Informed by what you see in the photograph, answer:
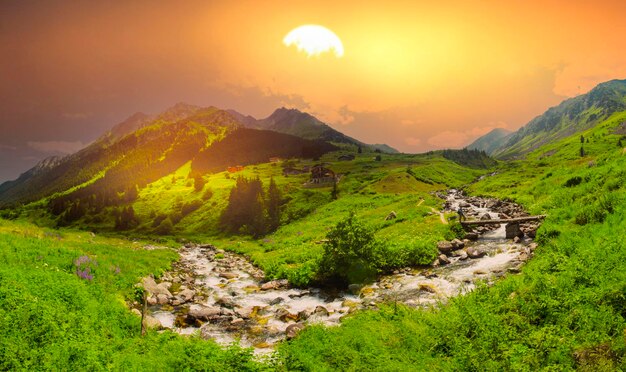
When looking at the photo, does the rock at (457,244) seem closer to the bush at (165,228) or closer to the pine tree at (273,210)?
the pine tree at (273,210)

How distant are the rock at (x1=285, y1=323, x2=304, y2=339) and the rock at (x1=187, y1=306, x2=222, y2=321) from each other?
6324 millimetres

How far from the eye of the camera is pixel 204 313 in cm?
2216

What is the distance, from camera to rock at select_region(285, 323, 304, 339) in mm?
17225

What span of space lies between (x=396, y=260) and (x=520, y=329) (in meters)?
15.3

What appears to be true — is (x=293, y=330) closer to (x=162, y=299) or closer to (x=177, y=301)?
(x=177, y=301)

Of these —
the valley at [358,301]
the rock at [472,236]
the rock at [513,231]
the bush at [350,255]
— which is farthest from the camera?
the rock at [472,236]

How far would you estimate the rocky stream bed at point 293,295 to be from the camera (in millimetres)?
19875

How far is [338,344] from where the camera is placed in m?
14.1

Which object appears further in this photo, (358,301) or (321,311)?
(358,301)

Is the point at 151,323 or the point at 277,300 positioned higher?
the point at 151,323

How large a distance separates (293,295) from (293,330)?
795 cm

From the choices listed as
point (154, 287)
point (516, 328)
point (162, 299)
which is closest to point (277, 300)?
point (162, 299)

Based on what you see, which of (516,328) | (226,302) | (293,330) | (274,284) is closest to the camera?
(516,328)

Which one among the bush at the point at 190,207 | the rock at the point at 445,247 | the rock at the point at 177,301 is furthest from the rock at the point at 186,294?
the bush at the point at 190,207
